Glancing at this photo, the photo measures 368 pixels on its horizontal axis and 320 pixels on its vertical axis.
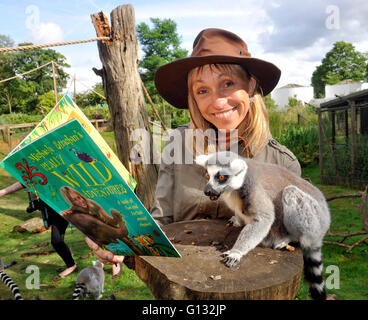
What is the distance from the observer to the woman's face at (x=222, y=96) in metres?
1.76

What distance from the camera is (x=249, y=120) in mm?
1854

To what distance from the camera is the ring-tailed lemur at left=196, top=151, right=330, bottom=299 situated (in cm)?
155

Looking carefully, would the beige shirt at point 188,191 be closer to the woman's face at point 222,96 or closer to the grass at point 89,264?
the woman's face at point 222,96

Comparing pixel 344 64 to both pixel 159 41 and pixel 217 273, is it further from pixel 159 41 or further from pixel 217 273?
pixel 217 273

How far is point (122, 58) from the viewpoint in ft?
11.6

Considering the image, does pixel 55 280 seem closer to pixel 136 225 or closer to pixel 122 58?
pixel 122 58

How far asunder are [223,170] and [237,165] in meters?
0.09

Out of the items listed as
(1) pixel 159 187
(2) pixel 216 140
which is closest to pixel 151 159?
(1) pixel 159 187

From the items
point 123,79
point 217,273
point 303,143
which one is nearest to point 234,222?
point 217,273

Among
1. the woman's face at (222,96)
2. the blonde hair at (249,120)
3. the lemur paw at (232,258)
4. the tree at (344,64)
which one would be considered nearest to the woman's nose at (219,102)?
the woman's face at (222,96)

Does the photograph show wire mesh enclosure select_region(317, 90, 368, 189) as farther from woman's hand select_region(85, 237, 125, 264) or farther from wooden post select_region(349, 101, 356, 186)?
woman's hand select_region(85, 237, 125, 264)

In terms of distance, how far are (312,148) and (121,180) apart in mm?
11915

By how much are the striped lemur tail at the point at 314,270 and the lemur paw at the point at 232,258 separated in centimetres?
63

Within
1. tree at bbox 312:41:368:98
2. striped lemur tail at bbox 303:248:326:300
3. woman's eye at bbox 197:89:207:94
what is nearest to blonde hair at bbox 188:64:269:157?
woman's eye at bbox 197:89:207:94
